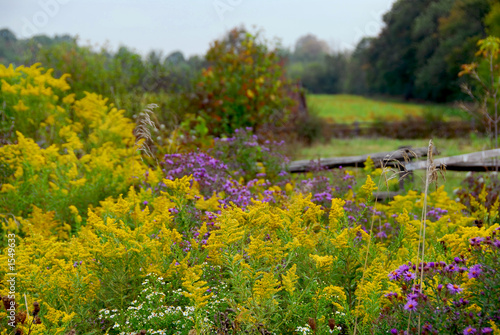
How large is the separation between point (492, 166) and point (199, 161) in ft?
15.6

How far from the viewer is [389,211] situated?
473 cm

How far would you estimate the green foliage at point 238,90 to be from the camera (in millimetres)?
9828

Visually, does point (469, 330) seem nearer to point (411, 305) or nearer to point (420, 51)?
point (411, 305)

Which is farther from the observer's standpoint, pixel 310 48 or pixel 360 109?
pixel 310 48

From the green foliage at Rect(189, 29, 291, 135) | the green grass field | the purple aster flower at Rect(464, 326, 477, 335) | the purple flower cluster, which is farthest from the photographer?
the green grass field

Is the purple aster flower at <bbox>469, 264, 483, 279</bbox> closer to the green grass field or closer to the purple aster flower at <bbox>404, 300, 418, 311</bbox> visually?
the purple aster flower at <bbox>404, 300, 418, 311</bbox>

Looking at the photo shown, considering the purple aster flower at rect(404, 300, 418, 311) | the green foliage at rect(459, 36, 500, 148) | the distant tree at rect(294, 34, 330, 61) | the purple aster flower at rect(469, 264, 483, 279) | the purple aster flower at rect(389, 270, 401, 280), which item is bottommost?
the purple aster flower at rect(389, 270, 401, 280)

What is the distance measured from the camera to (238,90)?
9.85 meters

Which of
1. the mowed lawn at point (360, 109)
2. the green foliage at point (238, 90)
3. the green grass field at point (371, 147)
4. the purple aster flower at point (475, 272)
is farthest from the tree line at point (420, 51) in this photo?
the purple aster flower at point (475, 272)

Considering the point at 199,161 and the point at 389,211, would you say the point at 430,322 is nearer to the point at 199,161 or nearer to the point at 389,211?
the point at 389,211

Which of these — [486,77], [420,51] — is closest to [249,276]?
[486,77]

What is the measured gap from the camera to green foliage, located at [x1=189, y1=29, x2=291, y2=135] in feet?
32.2

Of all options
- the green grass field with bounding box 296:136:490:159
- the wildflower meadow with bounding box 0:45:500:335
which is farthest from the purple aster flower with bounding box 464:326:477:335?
the green grass field with bounding box 296:136:490:159

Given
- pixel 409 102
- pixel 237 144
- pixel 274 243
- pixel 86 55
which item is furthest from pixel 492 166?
pixel 409 102
